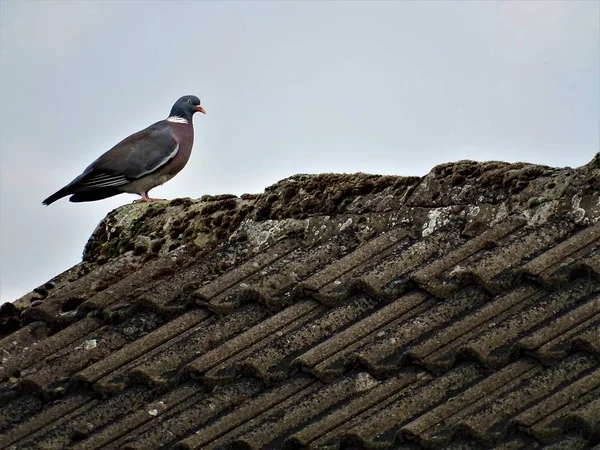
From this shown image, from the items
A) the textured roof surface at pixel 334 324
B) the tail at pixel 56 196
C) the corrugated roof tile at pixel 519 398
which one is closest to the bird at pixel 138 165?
the tail at pixel 56 196

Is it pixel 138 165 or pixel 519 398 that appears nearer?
pixel 519 398

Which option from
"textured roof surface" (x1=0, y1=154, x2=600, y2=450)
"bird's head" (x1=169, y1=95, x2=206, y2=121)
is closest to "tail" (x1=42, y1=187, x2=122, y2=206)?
"bird's head" (x1=169, y1=95, x2=206, y2=121)

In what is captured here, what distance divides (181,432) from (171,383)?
0.38 m

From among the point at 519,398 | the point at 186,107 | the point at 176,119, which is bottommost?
the point at 519,398

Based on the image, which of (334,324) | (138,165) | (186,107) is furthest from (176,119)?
(334,324)

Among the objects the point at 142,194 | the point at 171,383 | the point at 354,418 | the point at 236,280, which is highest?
the point at 142,194

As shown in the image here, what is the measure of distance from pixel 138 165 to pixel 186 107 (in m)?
1.91

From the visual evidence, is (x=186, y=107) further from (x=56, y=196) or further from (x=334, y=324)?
(x=334, y=324)

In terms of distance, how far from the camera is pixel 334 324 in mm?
4746

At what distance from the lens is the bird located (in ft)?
28.6

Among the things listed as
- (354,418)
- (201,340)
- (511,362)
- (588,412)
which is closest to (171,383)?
(201,340)

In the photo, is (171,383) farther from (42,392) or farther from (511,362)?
(511,362)

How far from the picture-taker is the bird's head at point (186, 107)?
10.7 m

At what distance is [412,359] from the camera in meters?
4.29
